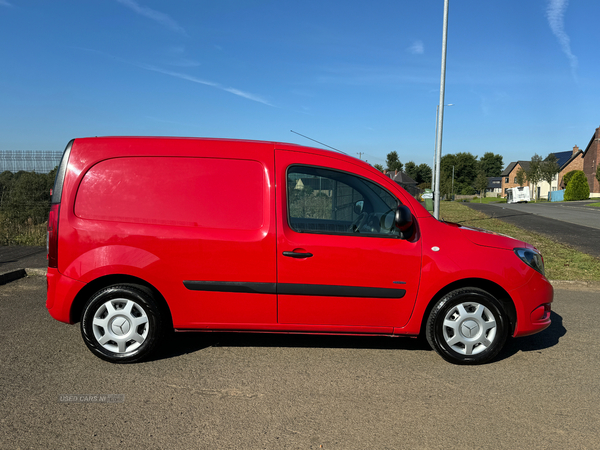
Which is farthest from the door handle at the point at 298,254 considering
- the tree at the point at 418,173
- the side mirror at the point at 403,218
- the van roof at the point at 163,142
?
the tree at the point at 418,173

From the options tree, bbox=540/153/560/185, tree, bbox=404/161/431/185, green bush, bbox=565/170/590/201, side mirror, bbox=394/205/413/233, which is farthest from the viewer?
tree, bbox=404/161/431/185

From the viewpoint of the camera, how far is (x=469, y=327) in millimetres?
3840

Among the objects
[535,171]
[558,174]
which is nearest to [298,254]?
[535,171]

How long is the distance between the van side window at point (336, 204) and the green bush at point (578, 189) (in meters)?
64.4

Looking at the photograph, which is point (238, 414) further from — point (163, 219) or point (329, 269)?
point (163, 219)

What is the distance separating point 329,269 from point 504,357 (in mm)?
1803

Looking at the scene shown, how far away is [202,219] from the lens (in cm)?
371

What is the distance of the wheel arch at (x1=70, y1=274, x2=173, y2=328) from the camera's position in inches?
149

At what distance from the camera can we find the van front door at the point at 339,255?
3.70 m

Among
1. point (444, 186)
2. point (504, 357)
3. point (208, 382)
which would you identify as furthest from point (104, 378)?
point (444, 186)

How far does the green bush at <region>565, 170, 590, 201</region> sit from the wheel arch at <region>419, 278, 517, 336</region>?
6373cm

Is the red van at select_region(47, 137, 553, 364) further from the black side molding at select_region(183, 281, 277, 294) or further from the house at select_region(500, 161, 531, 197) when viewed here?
the house at select_region(500, 161, 531, 197)

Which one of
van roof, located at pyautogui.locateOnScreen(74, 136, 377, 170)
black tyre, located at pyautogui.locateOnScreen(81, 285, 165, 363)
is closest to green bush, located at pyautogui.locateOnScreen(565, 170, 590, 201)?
van roof, located at pyautogui.locateOnScreen(74, 136, 377, 170)

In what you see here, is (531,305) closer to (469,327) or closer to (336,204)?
(469,327)
